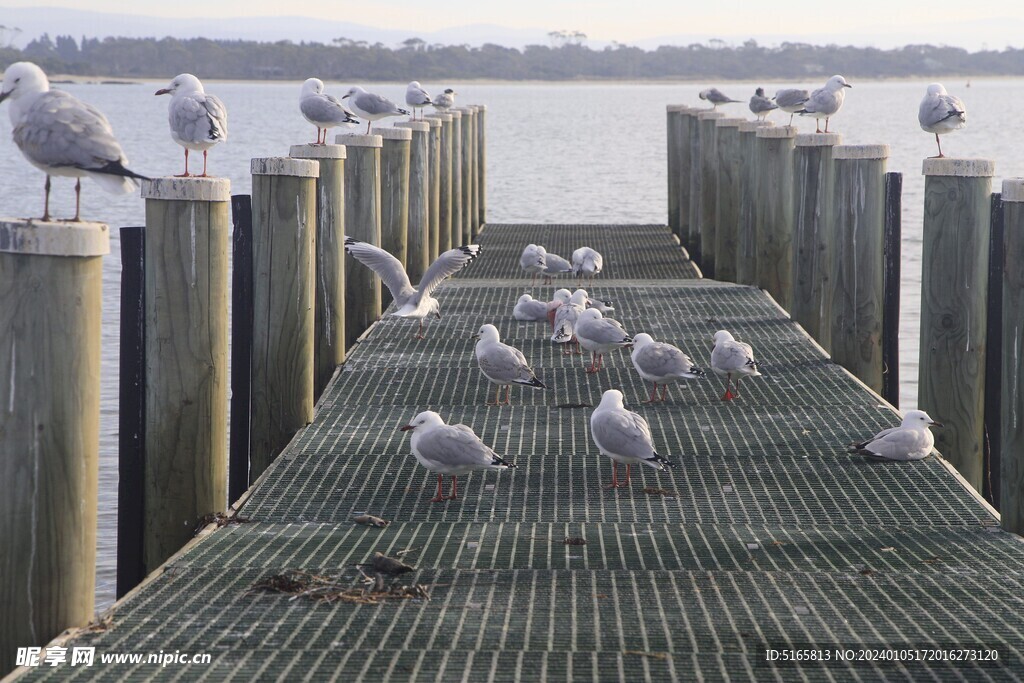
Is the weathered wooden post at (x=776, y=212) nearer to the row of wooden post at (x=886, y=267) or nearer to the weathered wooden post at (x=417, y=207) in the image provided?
the row of wooden post at (x=886, y=267)

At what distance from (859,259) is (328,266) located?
382 centimetres

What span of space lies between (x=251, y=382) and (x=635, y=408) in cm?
236

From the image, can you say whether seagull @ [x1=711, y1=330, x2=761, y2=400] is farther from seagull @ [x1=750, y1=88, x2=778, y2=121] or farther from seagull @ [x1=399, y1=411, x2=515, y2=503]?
seagull @ [x1=750, y1=88, x2=778, y2=121]

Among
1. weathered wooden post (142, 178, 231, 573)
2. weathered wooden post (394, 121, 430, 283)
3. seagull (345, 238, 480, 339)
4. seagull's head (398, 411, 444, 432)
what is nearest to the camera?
weathered wooden post (142, 178, 231, 573)

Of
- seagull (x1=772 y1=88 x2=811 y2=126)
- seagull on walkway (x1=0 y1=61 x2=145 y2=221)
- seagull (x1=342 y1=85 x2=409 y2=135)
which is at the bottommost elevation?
seagull on walkway (x1=0 y1=61 x2=145 y2=221)

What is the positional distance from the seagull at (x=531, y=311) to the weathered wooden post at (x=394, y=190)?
2373mm

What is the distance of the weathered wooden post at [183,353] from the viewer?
6.79m

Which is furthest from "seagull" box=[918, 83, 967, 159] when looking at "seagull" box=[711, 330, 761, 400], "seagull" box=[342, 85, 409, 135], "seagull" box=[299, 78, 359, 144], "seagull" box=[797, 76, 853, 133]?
"seagull" box=[342, 85, 409, 135]

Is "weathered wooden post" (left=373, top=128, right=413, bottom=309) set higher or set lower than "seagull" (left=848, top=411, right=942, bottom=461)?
higher

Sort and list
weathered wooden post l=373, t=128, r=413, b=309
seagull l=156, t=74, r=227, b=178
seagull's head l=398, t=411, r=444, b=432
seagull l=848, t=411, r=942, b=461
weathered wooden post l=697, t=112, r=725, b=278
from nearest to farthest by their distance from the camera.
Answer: seagull's head l=398, t=411, r=444, b=432 → seagull l=848, t=411, r=942, b=461 → seagull l=156, t=74, r=227, b=178 → weathered wooden post l=373, t=128, r=413, b=309 → weathered wooden post l=697, t=112, r=725, b=278

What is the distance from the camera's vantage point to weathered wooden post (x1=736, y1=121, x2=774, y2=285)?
14773 mm

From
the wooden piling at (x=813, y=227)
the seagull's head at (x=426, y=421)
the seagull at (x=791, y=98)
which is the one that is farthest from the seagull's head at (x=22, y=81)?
the seagull at (x=791, y=98)

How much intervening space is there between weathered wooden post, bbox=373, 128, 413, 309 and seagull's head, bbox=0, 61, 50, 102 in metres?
7.46

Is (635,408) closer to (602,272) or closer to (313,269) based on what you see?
(313,269)
